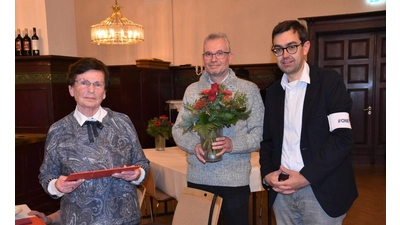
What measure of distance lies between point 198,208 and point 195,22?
8.20 m

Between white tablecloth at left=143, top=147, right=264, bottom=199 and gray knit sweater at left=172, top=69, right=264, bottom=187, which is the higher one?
gray knit sweater at left=172, top=69, right=264, bottom=187

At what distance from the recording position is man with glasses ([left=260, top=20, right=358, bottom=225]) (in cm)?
193

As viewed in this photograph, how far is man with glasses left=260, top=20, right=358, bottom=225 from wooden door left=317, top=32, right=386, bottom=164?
19.8ft

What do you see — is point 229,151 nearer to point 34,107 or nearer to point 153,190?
point 153,190

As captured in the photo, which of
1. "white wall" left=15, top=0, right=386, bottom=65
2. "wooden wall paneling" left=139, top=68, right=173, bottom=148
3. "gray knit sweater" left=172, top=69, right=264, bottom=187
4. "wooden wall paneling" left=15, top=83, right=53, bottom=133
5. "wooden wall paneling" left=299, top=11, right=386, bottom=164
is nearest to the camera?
"gray knit sweater" left=172, top=69, right=264, bottom=187

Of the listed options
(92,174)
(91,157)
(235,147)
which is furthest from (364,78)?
(92,174)

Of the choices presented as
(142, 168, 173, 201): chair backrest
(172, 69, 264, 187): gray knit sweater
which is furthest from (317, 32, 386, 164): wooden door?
(172, 69, 264, 187): gray knit sweater

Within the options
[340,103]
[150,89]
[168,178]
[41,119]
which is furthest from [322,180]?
[150,89]

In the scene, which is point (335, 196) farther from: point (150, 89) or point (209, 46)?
point (150, 89)

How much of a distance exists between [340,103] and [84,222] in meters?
1.44

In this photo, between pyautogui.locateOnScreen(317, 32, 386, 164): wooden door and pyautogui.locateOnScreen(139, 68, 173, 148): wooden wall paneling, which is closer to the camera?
pyautogui.locateOnScreen(317, 32, 386, 164): wooden door

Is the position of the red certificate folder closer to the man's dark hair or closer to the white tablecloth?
the man's dark hair

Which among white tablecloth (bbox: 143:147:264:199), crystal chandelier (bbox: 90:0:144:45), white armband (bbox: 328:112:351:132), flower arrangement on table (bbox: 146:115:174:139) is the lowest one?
white tablecloth (bbox: 143:147:264:199)

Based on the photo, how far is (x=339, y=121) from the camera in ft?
6.32
